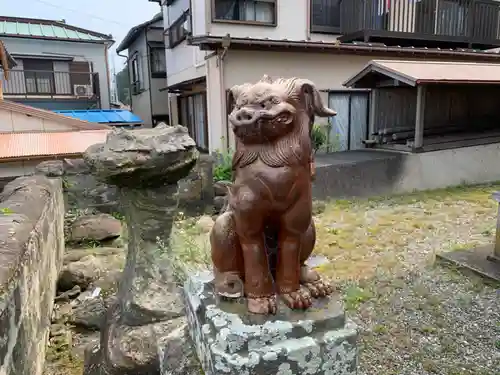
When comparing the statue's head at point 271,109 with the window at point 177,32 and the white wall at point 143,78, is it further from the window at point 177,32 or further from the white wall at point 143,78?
the white wall at point 143,78

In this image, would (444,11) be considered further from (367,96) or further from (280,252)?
(280,252)

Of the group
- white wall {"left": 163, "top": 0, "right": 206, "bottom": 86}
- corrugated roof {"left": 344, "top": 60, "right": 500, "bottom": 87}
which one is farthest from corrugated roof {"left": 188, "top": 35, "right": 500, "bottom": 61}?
white wall {"left": 163, "top": 0, "right": 206, "bottom": 86}

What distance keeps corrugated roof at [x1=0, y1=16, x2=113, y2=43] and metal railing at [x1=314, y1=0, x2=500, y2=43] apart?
39.3 ft

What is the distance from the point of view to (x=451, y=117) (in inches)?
425

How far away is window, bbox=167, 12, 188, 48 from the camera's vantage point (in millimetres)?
11672

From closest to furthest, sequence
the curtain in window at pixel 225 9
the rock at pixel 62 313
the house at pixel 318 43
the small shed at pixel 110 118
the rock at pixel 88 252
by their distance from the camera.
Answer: the rock at pixel 62 313
the rock at pixel 88 252
the house at pixel 318 43
the curtain in window at pixel 225 9
the small shed at pixel 110 118

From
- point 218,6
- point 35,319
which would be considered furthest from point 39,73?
point 35,319

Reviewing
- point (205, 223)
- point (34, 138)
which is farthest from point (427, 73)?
point (34, 138)

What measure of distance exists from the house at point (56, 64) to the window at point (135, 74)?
1165mm

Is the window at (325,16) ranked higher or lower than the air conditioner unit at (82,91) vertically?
higher

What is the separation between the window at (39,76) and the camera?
54.3 ft

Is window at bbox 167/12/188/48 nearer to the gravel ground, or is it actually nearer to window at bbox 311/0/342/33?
window at bbox 311/0/342/33

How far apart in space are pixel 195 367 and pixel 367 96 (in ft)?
32.1

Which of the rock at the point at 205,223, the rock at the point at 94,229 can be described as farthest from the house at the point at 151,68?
the rock at the point at 94,229
